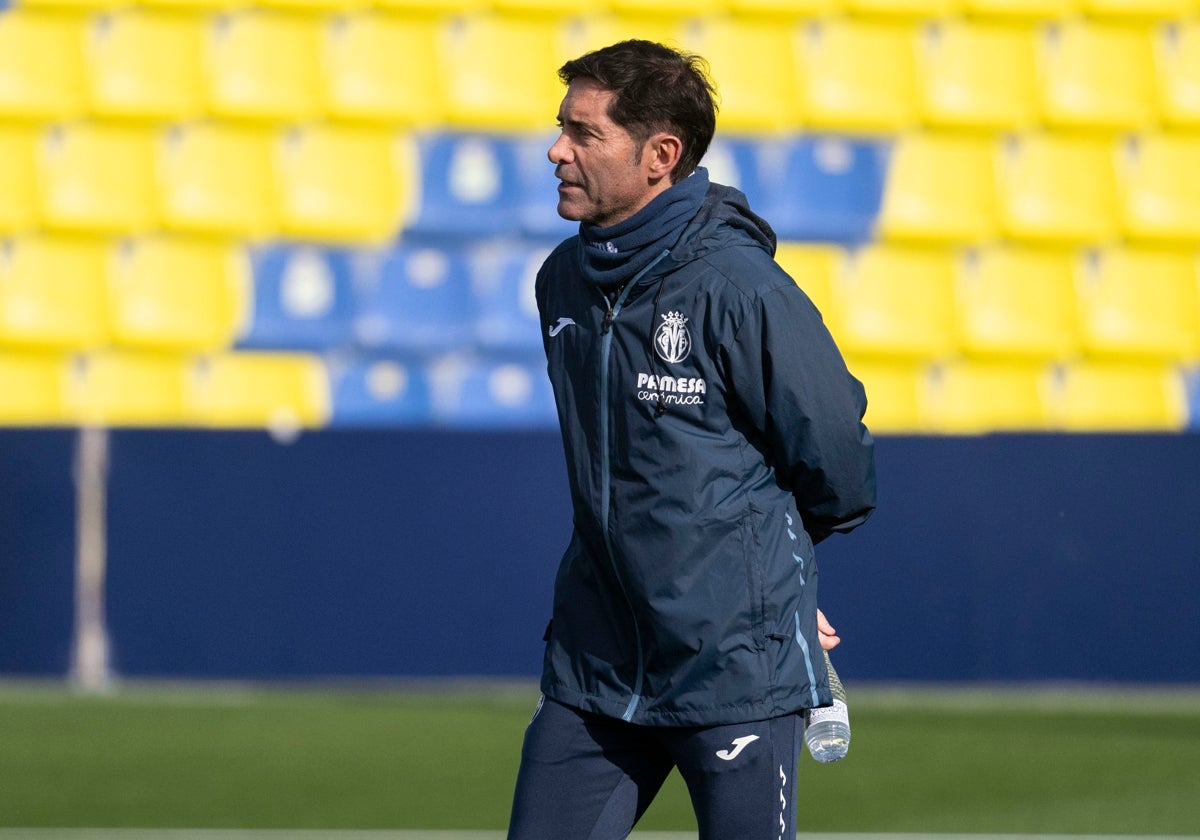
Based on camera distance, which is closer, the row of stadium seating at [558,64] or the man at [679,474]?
the man at [679,474]

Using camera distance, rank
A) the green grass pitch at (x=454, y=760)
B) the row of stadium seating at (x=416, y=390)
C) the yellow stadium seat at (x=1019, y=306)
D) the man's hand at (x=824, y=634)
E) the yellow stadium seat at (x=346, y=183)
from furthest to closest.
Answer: the yellow stadium seat at (x=346, y=183) < the yellow stadium seat at (x=1019, y=306) < the row of stadium seating at (x=416, y=390) < the green grass pitch at (x=454, y=760) < the man's hand at (x=824, y=634)

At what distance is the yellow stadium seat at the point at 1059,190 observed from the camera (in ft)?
32.0

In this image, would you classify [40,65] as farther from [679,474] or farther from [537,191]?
[679,474]

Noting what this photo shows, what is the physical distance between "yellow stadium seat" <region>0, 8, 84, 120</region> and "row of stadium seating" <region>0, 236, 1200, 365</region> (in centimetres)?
73

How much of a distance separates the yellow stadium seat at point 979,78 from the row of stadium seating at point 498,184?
0.38ft

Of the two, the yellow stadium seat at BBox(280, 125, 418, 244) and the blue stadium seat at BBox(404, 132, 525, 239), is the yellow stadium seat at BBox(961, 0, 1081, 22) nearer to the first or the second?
the blue stadium seat at BBox(404, 132, 525, 239)

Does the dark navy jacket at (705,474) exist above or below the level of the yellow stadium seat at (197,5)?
below

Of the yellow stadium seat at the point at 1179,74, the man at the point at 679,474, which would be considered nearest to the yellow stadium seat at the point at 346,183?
the yellow stadium seat at the point at 1179,74

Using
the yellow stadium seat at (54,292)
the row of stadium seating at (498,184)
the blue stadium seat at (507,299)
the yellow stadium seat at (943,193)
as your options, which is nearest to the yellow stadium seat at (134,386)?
the yellow stadium seat at (54,292)

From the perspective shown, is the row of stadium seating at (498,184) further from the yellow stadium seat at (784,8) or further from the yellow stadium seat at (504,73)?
the yellow stadium seat at (784,8)

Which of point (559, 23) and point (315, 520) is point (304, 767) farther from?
point (559, 23)

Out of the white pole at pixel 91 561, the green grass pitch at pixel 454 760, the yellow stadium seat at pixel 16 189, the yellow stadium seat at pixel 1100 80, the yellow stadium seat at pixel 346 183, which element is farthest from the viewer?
the yellow stadium seat at pixel 1100 80

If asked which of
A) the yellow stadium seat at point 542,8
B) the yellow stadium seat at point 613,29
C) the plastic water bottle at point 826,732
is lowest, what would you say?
the plastic water bottle at point 826,732

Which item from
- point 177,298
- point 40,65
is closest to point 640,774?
point 177,298
